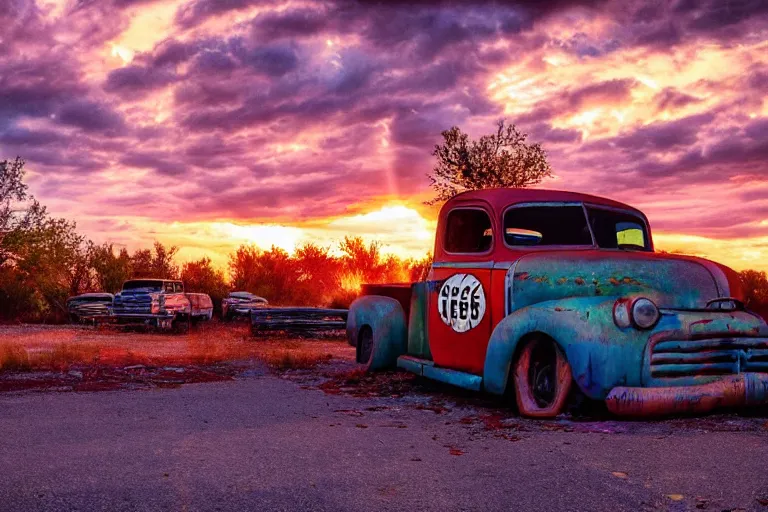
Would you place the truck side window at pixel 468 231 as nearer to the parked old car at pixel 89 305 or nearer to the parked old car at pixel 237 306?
the parked old car at pixel 237 306

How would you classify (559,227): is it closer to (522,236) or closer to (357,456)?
(522,236)

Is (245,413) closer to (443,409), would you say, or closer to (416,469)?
(443,409)

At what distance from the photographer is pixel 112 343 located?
1667cm

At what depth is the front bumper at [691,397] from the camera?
592 cm

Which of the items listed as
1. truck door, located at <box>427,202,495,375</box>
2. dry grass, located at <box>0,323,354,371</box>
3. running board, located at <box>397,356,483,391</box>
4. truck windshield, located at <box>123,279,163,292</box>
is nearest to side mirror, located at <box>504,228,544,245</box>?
truck door, located at <box>427,202,495,375</box>

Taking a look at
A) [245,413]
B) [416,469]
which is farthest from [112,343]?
[416,469]

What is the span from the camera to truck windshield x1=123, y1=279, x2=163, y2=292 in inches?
936

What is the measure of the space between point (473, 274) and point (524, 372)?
1216mm

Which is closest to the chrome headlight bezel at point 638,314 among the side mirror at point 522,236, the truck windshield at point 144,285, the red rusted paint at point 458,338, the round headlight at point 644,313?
the round headlight at point 644,313

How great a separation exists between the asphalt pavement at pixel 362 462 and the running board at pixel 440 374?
27cm

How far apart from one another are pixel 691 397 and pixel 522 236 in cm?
230

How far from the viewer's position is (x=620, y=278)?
6.61m

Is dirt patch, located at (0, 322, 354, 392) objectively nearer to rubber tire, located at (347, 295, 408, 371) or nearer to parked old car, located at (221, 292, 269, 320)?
rubber tire, located at (347, 295, 408, 371)

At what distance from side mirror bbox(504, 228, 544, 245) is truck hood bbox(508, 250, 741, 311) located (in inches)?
21.0
